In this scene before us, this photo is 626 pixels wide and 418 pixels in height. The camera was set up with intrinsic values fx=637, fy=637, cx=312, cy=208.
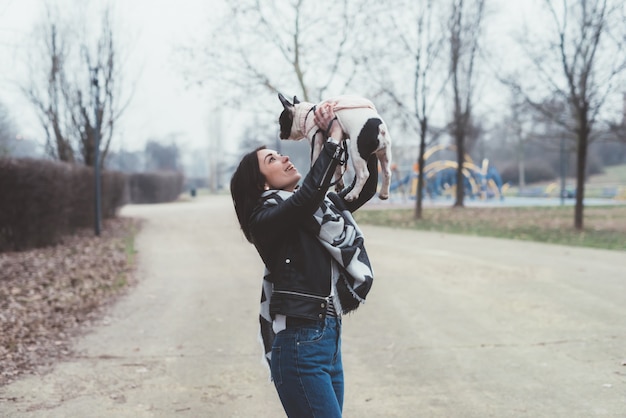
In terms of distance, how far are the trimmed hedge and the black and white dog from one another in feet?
35.9

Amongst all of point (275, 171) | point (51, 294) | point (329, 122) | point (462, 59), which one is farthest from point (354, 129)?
point (462, 59)

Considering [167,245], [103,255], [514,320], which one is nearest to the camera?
[514,320]

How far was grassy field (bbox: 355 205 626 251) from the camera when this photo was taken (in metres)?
14.8

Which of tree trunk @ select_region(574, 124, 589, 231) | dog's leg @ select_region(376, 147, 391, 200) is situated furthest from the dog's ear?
tree trunk @ select_region(574, 124, 589, 231)

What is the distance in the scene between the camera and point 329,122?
2.30m

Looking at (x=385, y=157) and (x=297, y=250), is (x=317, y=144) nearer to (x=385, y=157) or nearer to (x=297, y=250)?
(x=385, y=157)

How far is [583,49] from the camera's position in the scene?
16.4 m

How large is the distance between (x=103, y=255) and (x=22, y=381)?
8179mm

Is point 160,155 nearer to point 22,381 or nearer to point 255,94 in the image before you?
point 255,94

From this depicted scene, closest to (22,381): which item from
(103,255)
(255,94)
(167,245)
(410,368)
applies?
(410,368)

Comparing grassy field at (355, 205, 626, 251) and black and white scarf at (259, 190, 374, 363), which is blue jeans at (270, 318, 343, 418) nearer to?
black and white scarf at (259, 190, 374, 363)

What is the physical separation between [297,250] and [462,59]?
1049 inches

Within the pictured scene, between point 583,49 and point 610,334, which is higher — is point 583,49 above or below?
above

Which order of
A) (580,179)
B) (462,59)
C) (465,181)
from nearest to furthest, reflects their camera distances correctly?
(580,179) < (462,59) < (465,181)
